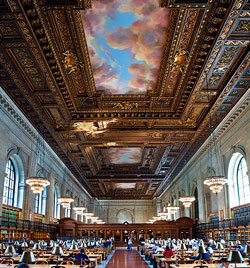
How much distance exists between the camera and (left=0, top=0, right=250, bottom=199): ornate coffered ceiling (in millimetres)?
8812

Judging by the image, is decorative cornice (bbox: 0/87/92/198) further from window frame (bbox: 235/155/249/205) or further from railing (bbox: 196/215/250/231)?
railing (bbox: 196/215/250/231)

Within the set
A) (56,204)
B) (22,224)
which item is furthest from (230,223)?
(56,204)

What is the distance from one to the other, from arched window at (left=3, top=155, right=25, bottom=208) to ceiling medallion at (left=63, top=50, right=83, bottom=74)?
237 inches

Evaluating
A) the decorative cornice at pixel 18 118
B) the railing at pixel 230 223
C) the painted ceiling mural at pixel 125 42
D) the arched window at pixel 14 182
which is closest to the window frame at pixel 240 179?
the railing at pixel 230 223

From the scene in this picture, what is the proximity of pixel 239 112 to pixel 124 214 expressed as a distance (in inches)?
1454

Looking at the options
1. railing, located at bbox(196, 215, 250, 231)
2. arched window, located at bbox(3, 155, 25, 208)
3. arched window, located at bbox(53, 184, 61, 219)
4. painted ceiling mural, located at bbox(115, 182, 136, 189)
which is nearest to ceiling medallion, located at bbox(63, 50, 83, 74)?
arched window, located at bbox(3, 155, 25, 208)

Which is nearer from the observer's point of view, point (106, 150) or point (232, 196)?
point (232, 196)

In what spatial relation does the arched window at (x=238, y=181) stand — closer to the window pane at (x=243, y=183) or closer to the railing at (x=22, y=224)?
the window pane at (x=243, y=183)

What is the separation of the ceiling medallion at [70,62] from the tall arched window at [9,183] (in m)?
6.43

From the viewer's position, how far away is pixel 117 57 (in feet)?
38.1

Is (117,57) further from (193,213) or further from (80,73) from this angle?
(193,213)

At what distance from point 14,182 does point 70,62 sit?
794cm

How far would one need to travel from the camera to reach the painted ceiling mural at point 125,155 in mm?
22875

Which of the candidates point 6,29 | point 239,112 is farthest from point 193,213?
point 6,29
